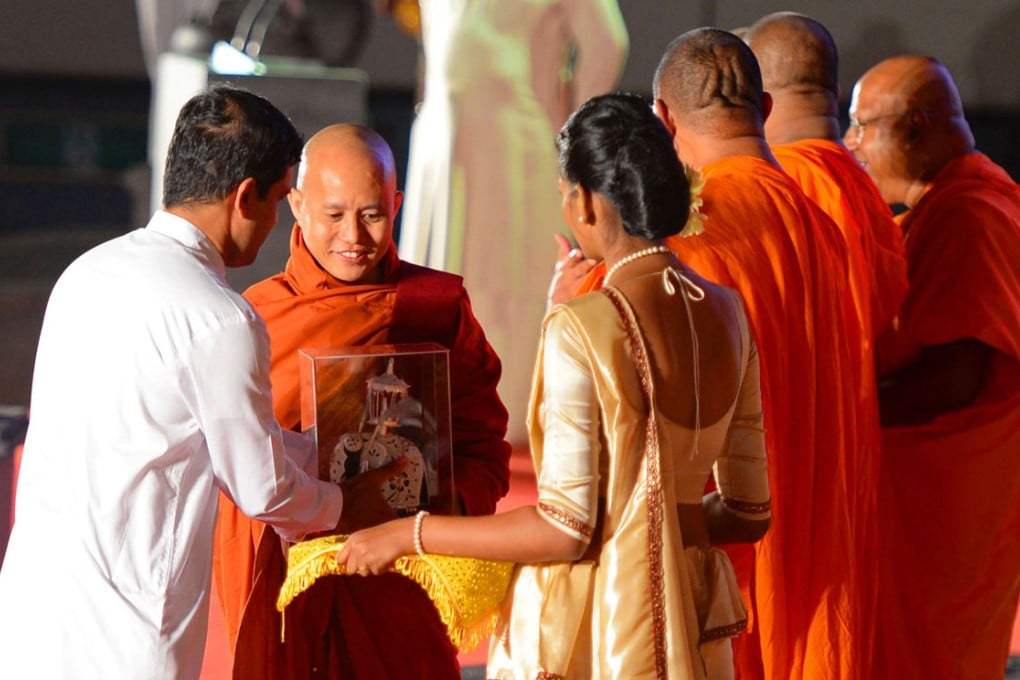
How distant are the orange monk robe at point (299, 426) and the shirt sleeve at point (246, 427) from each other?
38 centimetres

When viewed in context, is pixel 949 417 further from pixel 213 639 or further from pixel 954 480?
pixel 213 639

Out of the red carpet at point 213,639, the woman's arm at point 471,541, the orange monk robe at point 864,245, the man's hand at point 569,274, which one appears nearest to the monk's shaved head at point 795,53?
the orange monk robe at point 864,245

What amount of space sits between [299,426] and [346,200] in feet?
1.30

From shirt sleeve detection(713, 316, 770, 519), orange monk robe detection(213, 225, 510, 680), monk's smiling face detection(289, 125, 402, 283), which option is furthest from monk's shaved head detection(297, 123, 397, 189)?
shirt sleeve detection(713, 316, 770, 519)

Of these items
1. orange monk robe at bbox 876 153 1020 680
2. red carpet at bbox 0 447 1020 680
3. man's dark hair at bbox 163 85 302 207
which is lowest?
red carpet at bbox 0 447 1020 680

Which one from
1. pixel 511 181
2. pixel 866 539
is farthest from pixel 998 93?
pixel 866 539

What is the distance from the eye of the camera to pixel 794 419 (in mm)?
2398

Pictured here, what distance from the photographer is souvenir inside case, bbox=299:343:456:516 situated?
6.41 feet

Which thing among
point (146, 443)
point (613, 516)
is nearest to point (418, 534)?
point (613, 516)

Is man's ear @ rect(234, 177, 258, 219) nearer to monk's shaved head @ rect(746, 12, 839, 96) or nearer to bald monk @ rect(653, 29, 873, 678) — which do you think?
bald monk @ rect(653, 29, 873, 678)

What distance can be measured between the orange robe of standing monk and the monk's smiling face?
1.64 ft

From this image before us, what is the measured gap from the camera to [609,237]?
1848 millimetres

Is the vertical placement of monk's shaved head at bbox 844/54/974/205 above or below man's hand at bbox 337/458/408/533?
above

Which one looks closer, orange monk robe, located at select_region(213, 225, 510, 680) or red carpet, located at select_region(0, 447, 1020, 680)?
orange monk robe, located at select_region(213, 225, 510, 680)
